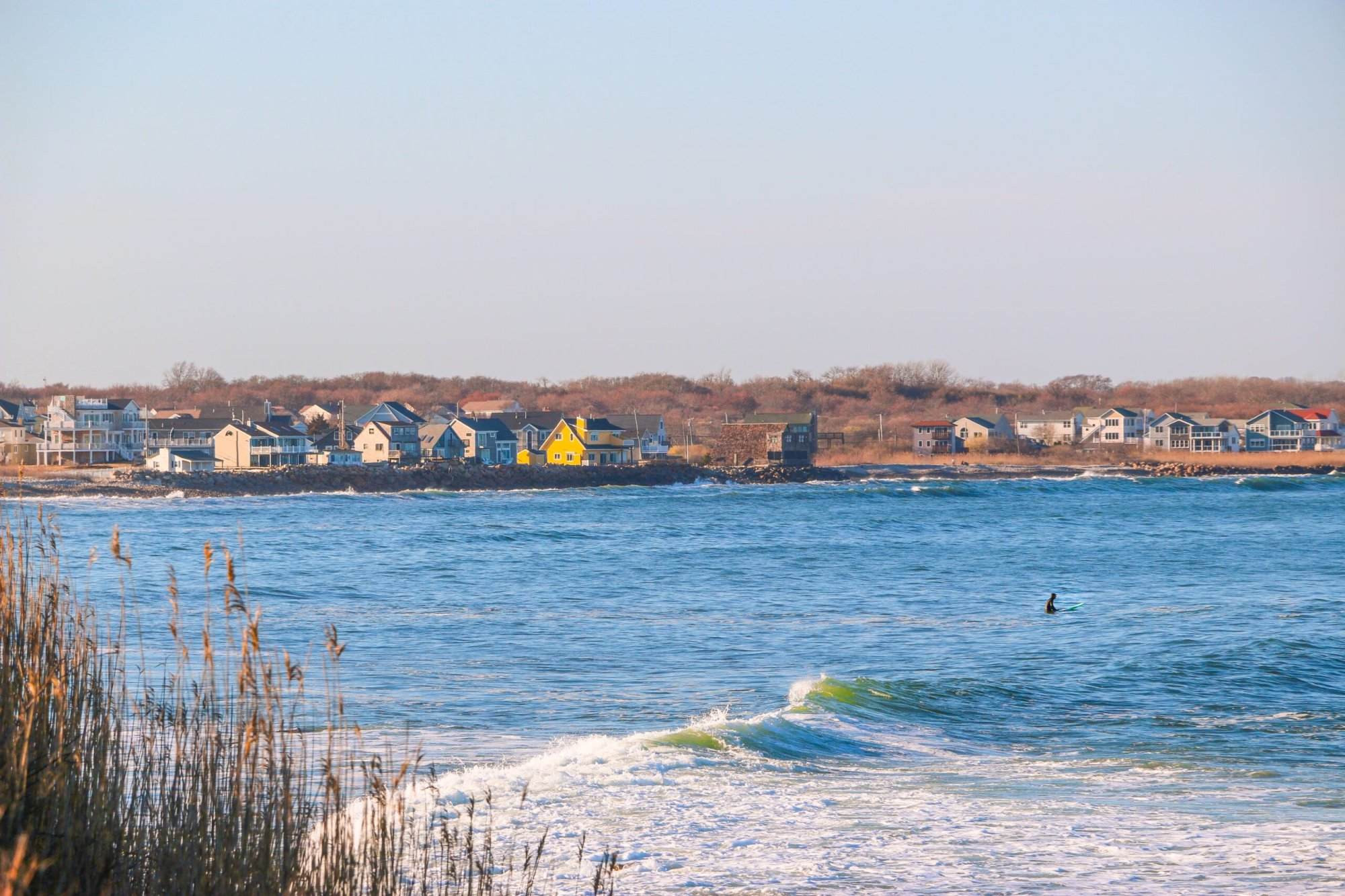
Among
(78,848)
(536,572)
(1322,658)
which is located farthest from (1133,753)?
(536,572)

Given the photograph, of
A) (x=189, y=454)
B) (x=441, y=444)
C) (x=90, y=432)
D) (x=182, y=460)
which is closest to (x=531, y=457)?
(x=441, y=444)

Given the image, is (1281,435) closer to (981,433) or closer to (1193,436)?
(1193,436)

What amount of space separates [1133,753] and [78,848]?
8501 mm

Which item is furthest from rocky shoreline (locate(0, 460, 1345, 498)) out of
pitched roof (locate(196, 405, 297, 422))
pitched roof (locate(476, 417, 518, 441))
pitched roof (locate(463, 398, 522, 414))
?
pitched roof (locate(463, 398, 522, 414))

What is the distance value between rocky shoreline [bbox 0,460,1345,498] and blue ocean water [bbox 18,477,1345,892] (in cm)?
→ 3154

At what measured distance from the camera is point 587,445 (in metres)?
89.4

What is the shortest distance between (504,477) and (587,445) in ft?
41.2

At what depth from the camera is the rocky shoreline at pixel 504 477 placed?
64750 mm

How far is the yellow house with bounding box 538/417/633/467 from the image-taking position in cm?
8944

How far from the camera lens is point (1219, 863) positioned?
6965 millimetres

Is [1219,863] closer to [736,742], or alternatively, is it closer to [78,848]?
[736,742]

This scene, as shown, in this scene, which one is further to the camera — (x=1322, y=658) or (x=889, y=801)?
(x=1322, y=658)

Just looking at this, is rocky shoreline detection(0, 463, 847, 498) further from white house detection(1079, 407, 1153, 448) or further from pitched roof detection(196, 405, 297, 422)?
white house detection(1079, 407, 1153, 448)

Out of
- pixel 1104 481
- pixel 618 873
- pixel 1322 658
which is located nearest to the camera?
pixel 618 873
